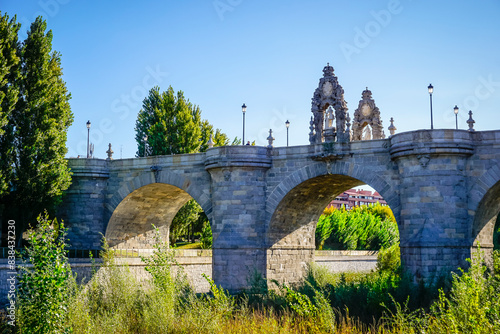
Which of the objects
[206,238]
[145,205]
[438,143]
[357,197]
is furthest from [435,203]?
[357,197]

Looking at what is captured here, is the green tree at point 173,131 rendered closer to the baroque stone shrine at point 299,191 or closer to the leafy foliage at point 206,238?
the leafy foliage at point 206,238

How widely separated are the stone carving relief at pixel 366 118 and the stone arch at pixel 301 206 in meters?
3.01

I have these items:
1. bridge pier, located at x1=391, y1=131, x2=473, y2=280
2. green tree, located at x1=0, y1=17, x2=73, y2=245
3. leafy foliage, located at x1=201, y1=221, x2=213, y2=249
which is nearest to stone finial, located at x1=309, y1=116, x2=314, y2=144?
bridge pier, located at x1=391, y1=131, x2=473, y2=280

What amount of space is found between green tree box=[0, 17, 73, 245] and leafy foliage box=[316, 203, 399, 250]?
32512 mm

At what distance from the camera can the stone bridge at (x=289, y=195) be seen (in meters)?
25.9

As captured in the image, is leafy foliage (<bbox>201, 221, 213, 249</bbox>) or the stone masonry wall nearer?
the stone masonry wall

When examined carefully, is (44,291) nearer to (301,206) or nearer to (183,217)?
(301,206)

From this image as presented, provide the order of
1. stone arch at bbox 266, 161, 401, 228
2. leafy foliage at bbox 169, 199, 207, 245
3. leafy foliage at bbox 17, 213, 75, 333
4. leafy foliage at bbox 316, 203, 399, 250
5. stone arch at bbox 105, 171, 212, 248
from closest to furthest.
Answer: leafy foliage at bbox 17, 213, 75, 333, stone arch at bbox 266, 161, 401, 228, stone arch at bbox 105, 171, 212, 248, leafy foliage at bbox 169, 199, 207, 245, leafy foliage at bbox 316, 203, 399, 250

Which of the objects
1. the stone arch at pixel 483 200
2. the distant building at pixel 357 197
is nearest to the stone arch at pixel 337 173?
the stone arch at pixel 483 200

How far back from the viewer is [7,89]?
30.5 metres

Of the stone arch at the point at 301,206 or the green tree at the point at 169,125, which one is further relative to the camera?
the green tree at the point at 169,125

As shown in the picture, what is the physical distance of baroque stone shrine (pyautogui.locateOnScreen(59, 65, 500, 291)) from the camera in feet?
84.9

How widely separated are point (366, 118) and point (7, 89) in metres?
19.4

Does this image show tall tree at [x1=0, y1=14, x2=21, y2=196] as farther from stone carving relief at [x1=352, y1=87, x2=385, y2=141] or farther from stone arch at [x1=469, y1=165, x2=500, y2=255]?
stone arch at [x1=469, y1=165, x2=500, y2=255]
